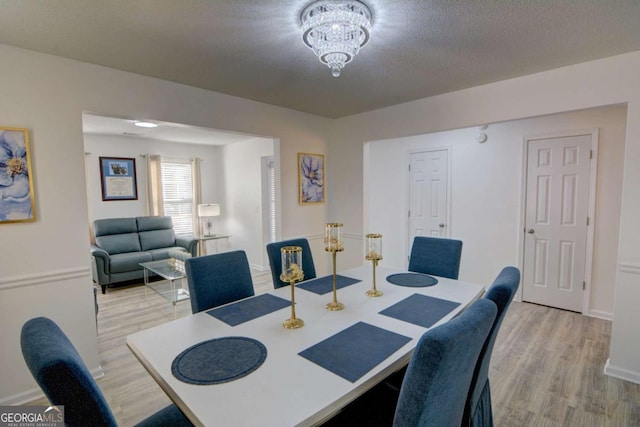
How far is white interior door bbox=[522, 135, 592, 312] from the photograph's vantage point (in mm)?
3346

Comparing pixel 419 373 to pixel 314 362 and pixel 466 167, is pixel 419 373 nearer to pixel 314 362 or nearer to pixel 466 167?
pixel 314 362

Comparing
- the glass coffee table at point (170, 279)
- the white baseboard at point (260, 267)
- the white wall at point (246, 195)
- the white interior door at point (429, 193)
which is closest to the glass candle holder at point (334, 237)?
the glass coffee table at point (170, 279)

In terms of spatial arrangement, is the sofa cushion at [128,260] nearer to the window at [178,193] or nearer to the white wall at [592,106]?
the window at [178,193]

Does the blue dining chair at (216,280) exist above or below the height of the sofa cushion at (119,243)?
above

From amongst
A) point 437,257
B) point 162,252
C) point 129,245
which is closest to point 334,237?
point 437,257

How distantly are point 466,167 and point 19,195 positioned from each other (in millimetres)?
4416

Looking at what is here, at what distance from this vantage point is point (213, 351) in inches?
49.5

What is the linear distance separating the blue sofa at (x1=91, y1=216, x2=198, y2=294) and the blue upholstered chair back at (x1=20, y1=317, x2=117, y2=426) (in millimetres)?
4091

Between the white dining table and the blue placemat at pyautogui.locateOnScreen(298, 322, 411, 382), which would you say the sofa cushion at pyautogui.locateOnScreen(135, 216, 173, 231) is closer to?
the white dining table

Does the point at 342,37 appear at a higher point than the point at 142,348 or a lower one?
higher

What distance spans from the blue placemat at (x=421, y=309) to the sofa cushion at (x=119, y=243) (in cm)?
464

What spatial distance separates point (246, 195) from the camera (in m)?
5.72

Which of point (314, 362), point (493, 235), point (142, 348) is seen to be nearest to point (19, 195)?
point (142, 348)

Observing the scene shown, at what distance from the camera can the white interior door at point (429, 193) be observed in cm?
430
